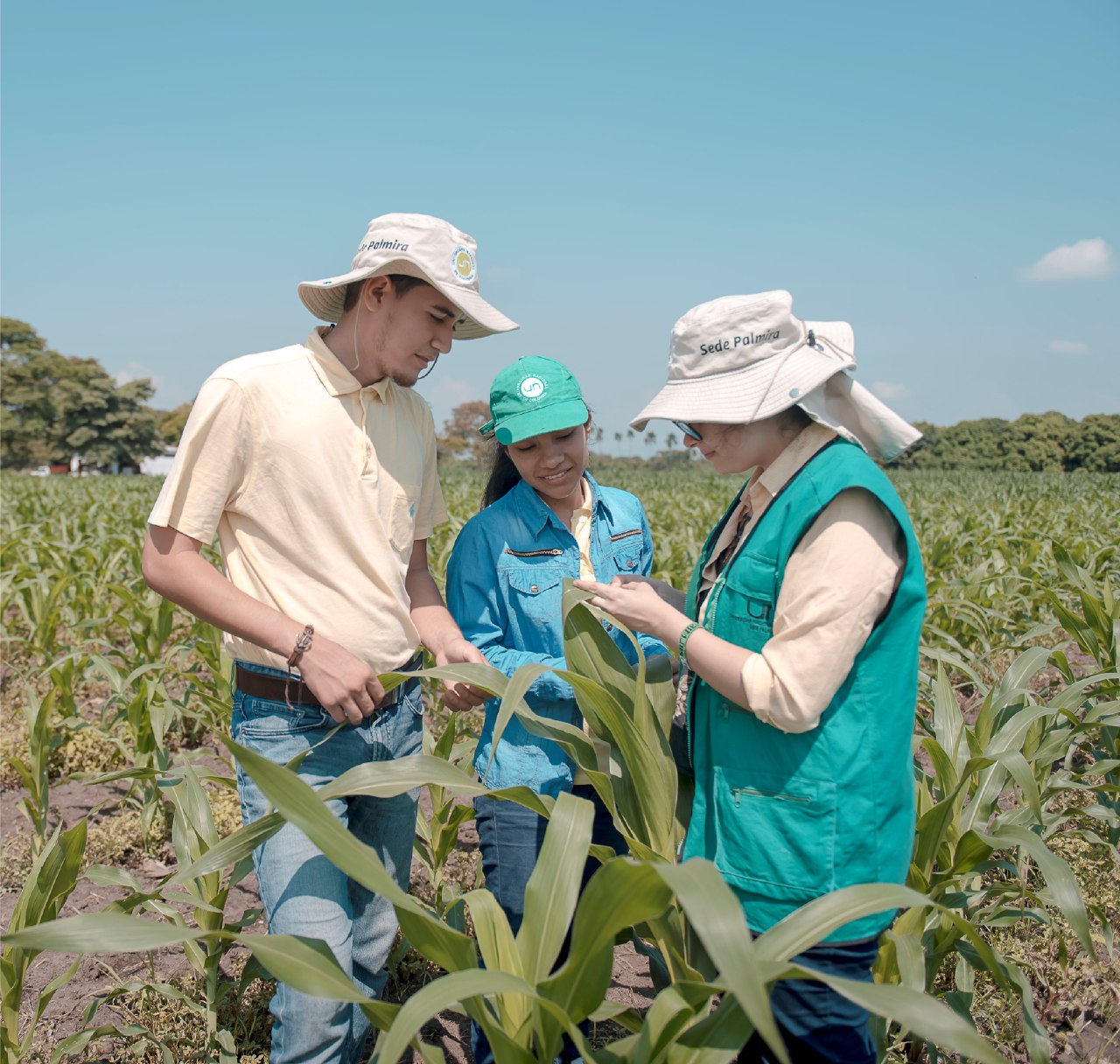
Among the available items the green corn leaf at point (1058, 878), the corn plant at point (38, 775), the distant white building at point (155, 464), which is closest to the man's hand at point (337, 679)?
the green corn leaf at point (1058, 878)

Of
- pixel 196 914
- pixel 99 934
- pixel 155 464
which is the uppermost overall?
pixel 155 464

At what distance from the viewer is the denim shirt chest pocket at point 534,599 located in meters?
1.94

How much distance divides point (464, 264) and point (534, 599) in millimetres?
711

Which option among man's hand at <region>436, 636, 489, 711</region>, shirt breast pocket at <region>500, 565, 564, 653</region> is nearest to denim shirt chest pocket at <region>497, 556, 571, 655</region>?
shirt breast pocket at <region>500, 565, 564, 653</region>

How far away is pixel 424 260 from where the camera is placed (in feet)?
5.44

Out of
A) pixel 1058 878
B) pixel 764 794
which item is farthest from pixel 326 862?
pixel 1058 878

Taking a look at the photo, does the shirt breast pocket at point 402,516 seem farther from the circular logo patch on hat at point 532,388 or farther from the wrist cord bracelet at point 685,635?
the wrist cord bracelet at point 685,635

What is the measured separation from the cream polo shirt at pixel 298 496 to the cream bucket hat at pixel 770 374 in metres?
0.62

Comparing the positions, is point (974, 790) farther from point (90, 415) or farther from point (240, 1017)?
point (90, 415)

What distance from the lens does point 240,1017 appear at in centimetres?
222

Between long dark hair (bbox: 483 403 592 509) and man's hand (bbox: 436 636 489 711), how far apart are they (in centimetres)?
39

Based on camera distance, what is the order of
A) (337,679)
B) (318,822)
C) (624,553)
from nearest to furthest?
1. (318,822)
2. (337,679)
3. (624,553)

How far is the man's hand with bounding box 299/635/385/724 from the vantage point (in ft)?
5.05

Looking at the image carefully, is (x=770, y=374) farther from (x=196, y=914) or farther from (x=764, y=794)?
(x=196, y=914)
